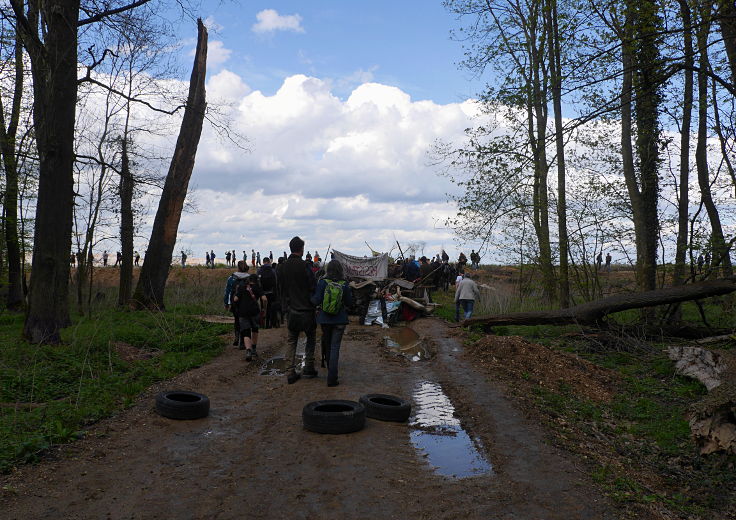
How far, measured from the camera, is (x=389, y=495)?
457cm

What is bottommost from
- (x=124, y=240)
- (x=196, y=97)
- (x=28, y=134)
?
(x=124, y=240)

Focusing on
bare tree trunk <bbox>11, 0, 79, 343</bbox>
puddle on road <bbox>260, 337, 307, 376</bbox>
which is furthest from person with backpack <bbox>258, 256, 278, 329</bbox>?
bare tree trunk <bbox>11, 0, 79, 343</bbox>

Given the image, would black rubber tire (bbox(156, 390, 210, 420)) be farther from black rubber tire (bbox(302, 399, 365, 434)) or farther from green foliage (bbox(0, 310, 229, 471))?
black rubber tire (bbox(302, 399, 365, 434))

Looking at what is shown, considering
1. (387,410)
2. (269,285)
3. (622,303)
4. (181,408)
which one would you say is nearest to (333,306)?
(387,410)

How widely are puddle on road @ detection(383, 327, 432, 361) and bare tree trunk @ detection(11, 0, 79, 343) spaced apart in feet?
23.1

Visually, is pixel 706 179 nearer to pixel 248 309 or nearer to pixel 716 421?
pixel 716 421

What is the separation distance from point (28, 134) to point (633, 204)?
18.5 meters

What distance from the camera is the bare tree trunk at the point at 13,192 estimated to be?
1683cm

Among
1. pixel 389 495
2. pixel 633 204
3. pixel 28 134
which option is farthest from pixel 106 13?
pixel 633 204

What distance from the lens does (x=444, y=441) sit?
20.0ft

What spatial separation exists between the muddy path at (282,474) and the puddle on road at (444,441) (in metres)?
0.10

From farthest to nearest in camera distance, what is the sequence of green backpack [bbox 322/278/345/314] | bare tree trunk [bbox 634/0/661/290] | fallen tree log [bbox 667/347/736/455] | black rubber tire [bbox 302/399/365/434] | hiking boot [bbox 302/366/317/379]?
1. bare tree trunk [bbox 634/0/661/290]
2. hiking boot [bbox 302/366/317/379]
3. green backpack [bbox 322/278/345/314]
4. black rubber tire [bbox 302/399/365/434]
5. fallen tree log [bbox 667/347/736/455]

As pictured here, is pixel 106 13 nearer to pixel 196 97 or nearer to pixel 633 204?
pixel 196 97

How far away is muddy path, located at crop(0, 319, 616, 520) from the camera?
4.30m
